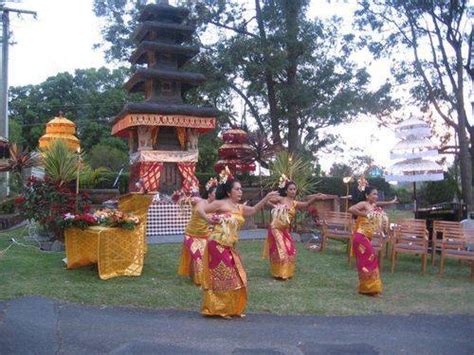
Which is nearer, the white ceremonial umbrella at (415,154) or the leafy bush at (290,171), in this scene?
the white ceremonial umbrella at (415,154)

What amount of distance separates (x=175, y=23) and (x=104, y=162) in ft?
Answer: 43.9

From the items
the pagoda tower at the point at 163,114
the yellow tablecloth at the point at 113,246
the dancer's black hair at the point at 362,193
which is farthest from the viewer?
the pagoda tower at the point at 163,114

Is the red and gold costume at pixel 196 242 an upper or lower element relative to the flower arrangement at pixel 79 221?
lower

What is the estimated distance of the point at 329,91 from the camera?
75.9 feet

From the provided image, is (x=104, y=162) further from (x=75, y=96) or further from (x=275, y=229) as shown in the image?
(x=275, y=229)

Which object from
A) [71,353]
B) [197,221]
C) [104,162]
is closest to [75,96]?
[104,162]

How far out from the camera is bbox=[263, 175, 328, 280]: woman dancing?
9.49 metres

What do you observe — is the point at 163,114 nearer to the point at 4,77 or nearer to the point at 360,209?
the point at 360,209

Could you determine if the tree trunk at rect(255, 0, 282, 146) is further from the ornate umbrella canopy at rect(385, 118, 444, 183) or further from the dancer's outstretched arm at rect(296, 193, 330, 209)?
the dancer's outstretched arm at rect(296, 193, 330, 209)

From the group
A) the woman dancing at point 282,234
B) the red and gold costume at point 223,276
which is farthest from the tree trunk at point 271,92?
the red and gold costume at point 223,276

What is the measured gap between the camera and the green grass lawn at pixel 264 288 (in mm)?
7453

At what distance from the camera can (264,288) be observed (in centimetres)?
870

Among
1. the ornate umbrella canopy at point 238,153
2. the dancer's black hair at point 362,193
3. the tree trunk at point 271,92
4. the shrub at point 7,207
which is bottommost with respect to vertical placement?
the shrub at point 7,207

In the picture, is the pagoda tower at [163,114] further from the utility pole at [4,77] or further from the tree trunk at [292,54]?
the utility pole at [4,77]
